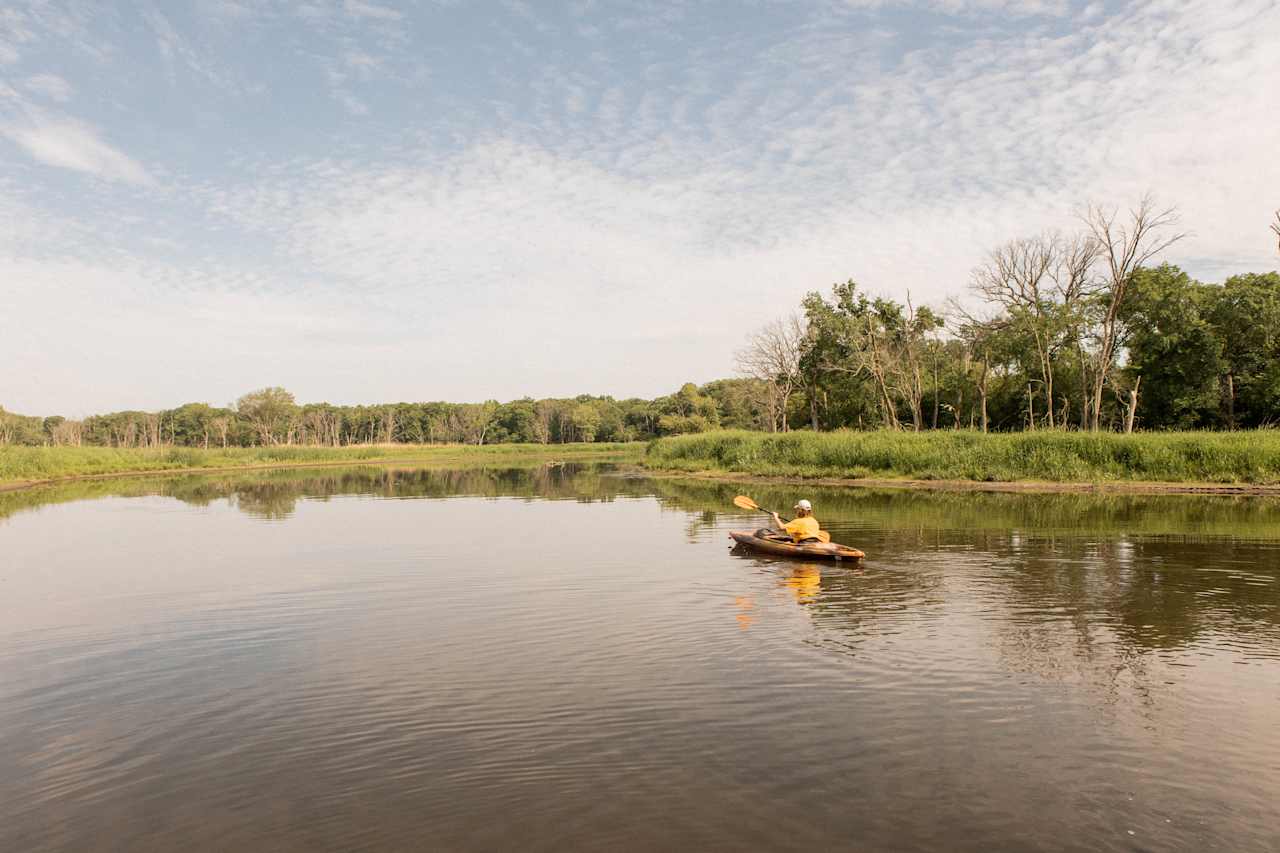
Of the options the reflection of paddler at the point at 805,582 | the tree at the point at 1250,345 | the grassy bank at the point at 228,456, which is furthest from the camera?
the grassy bank at the point at 228,456

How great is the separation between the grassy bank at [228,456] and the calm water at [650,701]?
4946 centimetres

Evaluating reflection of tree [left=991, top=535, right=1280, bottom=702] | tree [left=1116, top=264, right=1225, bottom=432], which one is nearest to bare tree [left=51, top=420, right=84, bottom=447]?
tree [left=1116, top=264, right=1225, bottom=432]

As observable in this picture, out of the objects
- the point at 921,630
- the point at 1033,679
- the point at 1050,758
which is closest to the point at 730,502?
the point at 921,630

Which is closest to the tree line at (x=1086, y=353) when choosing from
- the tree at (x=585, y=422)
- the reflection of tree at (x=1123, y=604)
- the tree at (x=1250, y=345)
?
the tree at (x=1250, y=345)

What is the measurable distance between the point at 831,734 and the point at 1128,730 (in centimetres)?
314

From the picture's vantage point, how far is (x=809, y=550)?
19.1 meters

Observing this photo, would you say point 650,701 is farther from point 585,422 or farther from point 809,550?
point 585,422

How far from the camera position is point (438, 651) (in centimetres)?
1204

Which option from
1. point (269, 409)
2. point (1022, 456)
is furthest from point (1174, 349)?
point (269, 409)

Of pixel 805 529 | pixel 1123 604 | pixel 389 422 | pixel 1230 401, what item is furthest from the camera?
pixel 389 422

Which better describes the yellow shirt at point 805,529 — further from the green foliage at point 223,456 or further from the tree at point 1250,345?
the green foliage at point 223,456

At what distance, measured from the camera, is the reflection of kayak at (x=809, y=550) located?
18.6m

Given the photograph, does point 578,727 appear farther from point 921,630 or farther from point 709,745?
point 921,630

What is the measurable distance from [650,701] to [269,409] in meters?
131
